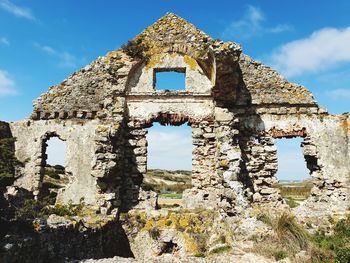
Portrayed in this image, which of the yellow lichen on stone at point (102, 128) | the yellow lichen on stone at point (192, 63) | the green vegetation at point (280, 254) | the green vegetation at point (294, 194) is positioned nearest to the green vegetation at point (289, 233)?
the green vegetation at point (280, 254)

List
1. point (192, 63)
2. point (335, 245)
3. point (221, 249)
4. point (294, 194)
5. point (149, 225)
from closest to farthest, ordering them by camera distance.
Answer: point (335, 245), point (221, 249), point (149, 225), point (192, 63), point (294, 194)

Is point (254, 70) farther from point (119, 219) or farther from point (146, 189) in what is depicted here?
point (119, 219)

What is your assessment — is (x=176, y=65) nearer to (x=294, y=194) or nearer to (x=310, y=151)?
(x=310, y=151)

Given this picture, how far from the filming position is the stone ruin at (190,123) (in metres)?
10.4

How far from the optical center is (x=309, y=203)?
1066 centimetres

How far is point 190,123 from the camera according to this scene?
11000 millimetres

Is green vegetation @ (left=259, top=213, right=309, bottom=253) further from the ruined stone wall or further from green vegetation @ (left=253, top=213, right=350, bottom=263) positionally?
the ruined stone wall

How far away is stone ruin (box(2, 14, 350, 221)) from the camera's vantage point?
34.1 ft

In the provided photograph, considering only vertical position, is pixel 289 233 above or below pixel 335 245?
above

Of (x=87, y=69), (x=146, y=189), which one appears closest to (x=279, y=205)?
(x=146, y=189)

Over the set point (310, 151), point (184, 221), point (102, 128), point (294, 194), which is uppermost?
point (102, 128)

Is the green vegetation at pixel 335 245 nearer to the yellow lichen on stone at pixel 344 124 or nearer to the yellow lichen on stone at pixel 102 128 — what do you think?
the yellow lichen on stone at pixel 344 124

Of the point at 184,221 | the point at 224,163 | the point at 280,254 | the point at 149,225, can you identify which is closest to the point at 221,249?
the point at 280,254

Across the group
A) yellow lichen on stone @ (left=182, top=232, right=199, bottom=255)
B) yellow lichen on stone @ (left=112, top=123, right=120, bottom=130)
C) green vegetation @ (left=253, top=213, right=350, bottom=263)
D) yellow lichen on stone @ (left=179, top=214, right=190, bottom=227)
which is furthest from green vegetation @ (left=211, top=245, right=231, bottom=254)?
yellow lichen on stone @ (left=112, top=123, right=120, bottom=130)
